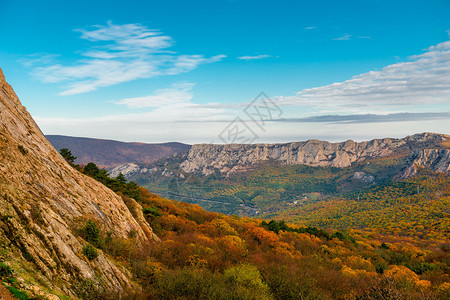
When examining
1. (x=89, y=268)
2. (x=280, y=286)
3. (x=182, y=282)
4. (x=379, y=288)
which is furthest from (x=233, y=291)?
(x=379, y=288)

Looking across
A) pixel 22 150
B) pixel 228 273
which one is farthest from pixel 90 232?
pixel 228 273

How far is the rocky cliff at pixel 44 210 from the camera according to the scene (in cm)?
1605

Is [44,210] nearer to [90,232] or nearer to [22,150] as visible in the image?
[90,232]

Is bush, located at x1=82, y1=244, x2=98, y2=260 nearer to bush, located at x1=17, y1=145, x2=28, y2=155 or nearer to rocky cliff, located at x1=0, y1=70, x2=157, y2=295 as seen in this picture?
rocky cliff, located at x1=0, y1=70, x2=157, y2=295

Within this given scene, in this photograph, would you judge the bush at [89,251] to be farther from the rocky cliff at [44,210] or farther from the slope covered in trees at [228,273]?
the slope covered in trees at [228,273]

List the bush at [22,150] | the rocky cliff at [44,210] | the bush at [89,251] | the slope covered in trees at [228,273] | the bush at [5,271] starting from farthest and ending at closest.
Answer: the bush at [22,150]
the slope covered in trees at [228,273]
the bush at [89,251]
the rocky cliff at [44,210]
the bush at [5,271]

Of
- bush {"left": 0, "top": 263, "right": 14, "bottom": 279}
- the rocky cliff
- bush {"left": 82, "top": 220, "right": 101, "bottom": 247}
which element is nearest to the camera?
bush {"left": 0, "top": 263, "right": 14, "bottom": 279}

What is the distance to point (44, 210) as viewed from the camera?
752 inches

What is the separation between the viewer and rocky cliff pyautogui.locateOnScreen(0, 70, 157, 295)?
52.6 feet

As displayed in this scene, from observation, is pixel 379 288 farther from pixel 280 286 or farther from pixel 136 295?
pixel 136 295

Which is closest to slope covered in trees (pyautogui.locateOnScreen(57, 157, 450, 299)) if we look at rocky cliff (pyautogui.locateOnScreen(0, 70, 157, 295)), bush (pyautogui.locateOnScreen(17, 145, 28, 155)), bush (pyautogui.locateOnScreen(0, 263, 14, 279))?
rocky cliff (pyautogui.locateOnScreen(0, 70, 157, 295))

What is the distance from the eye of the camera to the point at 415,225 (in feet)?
486

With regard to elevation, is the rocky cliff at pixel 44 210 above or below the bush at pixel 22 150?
below

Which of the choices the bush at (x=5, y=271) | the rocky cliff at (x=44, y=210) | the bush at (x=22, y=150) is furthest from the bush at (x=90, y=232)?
the bush at (x=5, y=271)
